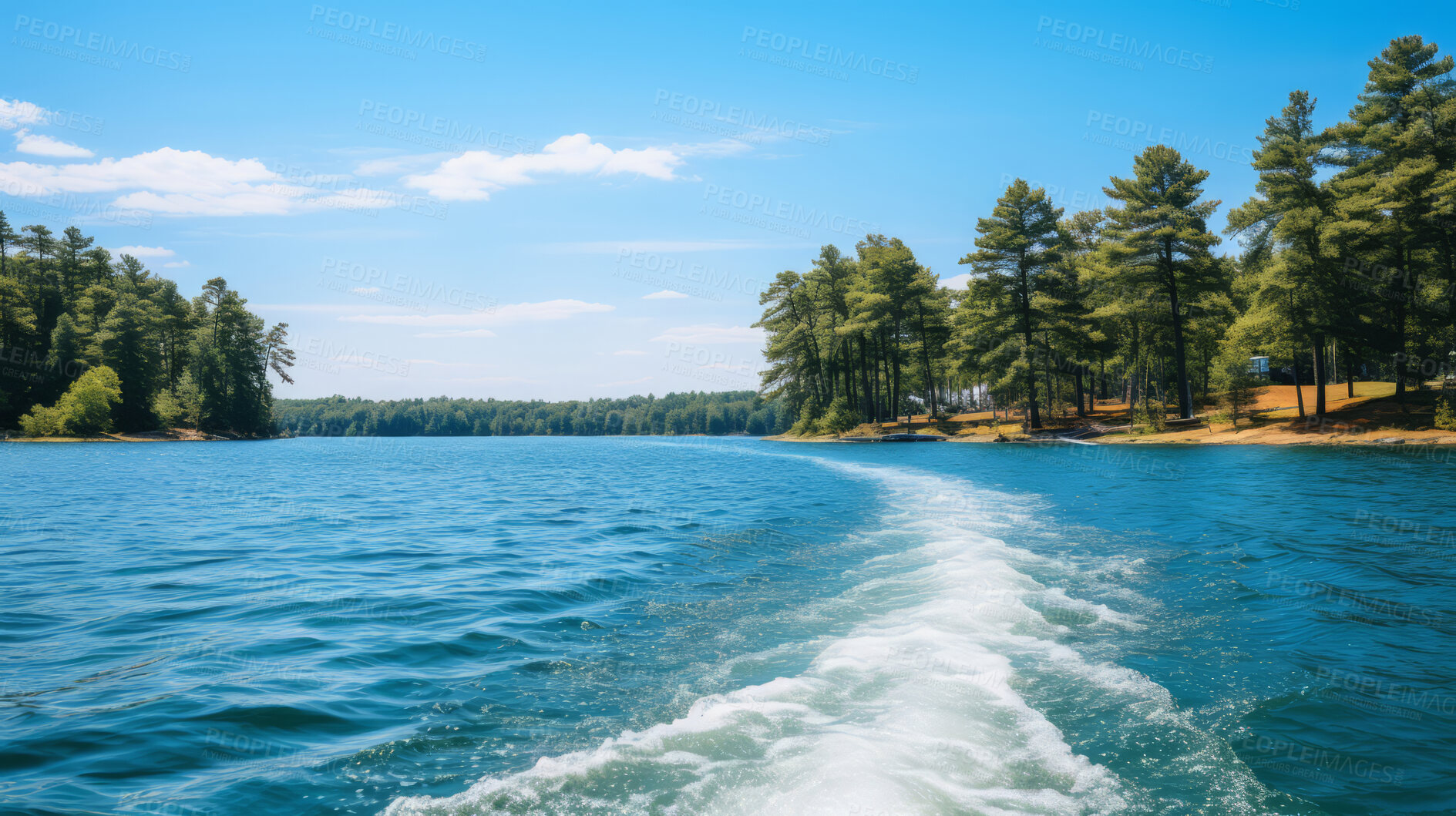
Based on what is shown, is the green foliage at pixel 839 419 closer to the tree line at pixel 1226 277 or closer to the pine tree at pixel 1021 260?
the tree line at pixel 1226 277

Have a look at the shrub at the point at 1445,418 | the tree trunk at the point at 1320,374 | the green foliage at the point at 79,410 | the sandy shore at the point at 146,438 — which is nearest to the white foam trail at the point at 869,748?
the shrub at the point at 1445,418

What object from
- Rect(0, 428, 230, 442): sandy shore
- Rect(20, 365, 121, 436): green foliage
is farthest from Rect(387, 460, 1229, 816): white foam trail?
Rect(0, 428, 230, 442): sandy shore

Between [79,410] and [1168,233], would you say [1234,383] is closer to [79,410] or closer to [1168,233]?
[1168,233]

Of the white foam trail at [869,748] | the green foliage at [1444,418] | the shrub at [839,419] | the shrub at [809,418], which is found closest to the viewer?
the white foam trail at [869,748]

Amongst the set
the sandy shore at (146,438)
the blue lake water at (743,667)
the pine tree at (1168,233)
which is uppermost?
the pine tree at (1168,233)

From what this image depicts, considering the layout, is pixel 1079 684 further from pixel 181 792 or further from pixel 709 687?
pixel 181 792

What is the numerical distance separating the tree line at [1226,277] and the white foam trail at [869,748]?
44.0 metres

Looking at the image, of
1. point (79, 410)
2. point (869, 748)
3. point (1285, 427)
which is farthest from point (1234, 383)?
point (79, 410)

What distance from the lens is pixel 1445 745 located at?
4.92 meters

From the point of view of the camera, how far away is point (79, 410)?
7212 cm

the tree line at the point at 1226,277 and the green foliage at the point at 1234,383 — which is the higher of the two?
the tree line at the point at 1226,277

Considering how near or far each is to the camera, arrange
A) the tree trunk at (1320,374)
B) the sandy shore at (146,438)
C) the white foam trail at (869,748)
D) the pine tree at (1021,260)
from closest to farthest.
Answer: the white foam trail at (869,748)
the tree trunk at (1320,374)
the pine tree at (1021,260)
the sandy shore at (146,438)

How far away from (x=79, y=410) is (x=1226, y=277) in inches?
4478

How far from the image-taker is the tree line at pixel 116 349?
73750 millimetres
